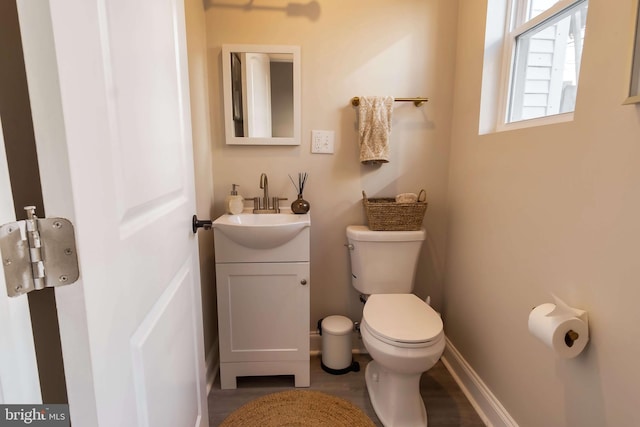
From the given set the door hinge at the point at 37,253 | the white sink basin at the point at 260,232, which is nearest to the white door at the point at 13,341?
the door hinge at the point at 37,253

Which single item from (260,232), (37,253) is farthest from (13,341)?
(260,232)

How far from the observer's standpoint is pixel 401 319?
145 centimetres

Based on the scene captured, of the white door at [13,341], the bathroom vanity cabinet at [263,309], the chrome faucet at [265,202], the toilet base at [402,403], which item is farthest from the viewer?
the chrome faucet at [265,202]

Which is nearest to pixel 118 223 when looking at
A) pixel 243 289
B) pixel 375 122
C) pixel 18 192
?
pixel 18 192

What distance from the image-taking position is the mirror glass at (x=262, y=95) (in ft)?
5.77

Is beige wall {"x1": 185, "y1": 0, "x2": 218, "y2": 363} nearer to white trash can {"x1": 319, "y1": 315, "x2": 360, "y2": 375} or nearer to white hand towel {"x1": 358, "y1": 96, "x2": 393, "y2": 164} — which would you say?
white trash can {"x1": 319, "y1": 315, "x2": 360, "y2": 375}

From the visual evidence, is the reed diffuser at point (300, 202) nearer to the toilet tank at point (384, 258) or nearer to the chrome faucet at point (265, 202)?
the chrome faucet at point (265, 202)

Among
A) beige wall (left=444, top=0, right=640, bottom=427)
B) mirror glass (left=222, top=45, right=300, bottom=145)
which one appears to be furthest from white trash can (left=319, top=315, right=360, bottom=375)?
mirror glass (left=222, top=45, right=300, bottom=145)

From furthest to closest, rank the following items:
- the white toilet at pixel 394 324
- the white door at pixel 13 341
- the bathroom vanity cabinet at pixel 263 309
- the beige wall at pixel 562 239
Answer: the bathroom vanity cabinet at pixel 263 309, the white toilet at pixel 394 324, the beige wall at pixel 562 239, the white door at pixel 13 341

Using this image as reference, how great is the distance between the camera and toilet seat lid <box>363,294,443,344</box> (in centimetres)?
133

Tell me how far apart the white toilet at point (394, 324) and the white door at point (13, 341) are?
118 cm

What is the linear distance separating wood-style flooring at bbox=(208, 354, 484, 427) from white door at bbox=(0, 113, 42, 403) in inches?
52.8

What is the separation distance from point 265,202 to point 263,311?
1.96 ft

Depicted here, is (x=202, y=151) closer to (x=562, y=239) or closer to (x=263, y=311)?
(x=263, y=311)
